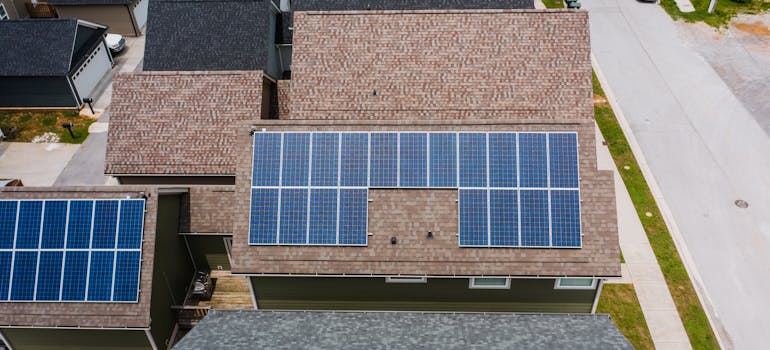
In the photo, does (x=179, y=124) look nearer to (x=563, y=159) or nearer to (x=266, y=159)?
(x=266, y=159)

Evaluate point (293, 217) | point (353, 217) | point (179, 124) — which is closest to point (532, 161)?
point (353, 217)

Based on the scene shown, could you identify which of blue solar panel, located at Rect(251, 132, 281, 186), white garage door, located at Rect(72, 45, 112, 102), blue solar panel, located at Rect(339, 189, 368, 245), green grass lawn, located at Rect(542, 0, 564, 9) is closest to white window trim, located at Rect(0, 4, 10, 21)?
white garage door, located at Rect(72, 45, 112, 102)

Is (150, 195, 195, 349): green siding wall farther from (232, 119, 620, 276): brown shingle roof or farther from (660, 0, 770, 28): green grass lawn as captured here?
(660, 0, 770, 28): green grass lawn

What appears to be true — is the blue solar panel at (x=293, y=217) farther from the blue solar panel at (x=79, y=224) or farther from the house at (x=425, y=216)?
the blue solar panel at (x=79, y=224)

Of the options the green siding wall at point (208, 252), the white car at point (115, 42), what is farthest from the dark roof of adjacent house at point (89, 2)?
the green siding wall at point (208, 252)

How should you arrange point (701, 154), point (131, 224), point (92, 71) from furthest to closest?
1. point (92, 71)
2. point (701, 154)
3. point (131, 224)

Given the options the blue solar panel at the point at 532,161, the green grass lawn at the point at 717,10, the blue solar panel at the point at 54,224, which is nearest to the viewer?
the blue solar panel at the point at 54,224
